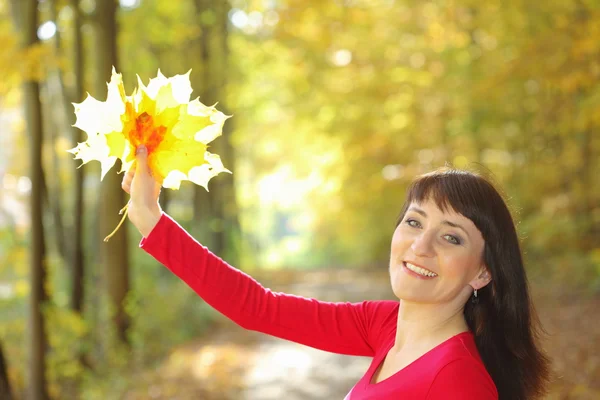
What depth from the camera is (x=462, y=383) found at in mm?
1742

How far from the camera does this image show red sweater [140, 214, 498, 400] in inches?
70.2

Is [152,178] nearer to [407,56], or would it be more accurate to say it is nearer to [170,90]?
[170,90]

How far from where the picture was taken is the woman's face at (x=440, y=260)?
6.49 ft

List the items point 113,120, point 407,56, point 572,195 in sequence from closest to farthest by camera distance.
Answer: point 113,120 < point 572,195 < point 407,56

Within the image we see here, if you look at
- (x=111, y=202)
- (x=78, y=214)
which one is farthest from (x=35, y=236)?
(x=78, y=214)

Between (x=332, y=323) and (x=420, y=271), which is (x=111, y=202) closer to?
(x=332, y=323)

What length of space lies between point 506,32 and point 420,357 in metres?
9.95

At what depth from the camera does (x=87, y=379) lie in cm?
816

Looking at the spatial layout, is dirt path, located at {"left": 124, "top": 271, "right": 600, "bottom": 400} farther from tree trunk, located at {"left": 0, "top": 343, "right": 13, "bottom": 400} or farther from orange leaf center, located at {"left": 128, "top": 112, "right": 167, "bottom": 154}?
orange leaf center, located at {"left": 128, "top": 112, "right": 167, "bottom": 154}

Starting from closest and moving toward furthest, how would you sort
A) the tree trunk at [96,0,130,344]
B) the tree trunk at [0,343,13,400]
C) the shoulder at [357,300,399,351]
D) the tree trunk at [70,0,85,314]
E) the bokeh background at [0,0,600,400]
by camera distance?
the shoulder at [357,300,399,351]
the tree trunk at [0,343,13,400]
the bokeh background at [0,0,600,400]
the tree trunk at [96,0,130,344]
the tree trunk at [70,0,85,314]

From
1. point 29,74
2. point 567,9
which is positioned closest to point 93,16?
point 29,74

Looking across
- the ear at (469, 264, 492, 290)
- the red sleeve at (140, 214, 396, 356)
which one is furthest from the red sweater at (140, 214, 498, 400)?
the ear at (469, 264, 492, 290)

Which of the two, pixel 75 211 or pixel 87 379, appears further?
pixel 75 211

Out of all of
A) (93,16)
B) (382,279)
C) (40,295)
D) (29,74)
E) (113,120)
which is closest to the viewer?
(113,120)
